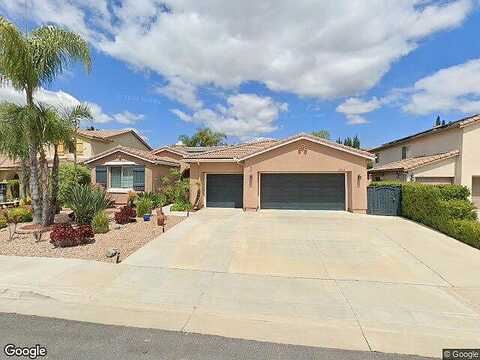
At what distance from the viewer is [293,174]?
15406 mm

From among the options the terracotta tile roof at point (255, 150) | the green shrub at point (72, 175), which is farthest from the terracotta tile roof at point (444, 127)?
the green shrub at point (72, 175)

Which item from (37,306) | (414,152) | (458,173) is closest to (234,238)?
(37,306)

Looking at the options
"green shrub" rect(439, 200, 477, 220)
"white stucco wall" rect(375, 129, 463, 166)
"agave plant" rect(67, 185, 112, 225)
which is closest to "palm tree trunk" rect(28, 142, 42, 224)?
"agave plant" rect(67, 185, 112, 225)

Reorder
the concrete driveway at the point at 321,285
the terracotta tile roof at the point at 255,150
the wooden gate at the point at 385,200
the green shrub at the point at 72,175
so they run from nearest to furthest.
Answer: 1. the concrete driveway at the point at 321,285
2. the wooden gate at the point at 385,200
3. the terracotta tile roof at the point at 255,150
4. the green shrub at the point at 72,175

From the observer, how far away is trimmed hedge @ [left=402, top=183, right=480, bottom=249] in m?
8.62

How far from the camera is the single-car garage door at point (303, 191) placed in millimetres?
15086

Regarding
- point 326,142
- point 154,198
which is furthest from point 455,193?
point 154,198

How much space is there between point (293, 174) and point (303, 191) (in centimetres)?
114

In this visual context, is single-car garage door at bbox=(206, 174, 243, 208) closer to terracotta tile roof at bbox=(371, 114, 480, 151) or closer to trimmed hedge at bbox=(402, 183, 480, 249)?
trimmed hedge at bbox=(402, 183, 480, 249)

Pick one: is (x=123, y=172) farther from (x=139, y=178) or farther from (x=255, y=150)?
(x=255, y=150)

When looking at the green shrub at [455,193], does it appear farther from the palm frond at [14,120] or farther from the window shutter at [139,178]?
the window shutter at [139,178]

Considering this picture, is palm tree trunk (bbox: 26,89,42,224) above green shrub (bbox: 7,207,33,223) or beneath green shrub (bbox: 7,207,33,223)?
above

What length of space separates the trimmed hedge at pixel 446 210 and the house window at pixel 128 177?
15.5 m

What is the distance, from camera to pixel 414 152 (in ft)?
68.0
